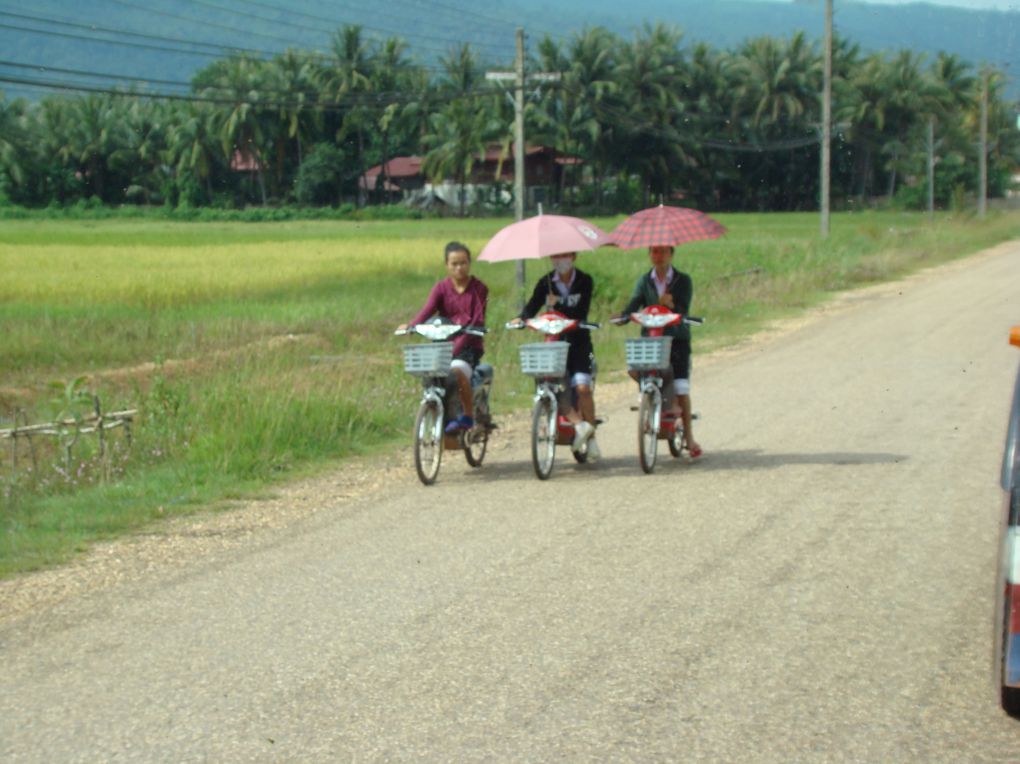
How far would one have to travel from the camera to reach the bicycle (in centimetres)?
912

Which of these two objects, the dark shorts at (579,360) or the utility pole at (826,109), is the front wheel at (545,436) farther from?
the utility pole at (826,109)

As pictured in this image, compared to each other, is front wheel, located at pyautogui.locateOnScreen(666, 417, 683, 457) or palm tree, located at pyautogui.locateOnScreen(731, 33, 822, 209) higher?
palm tree, located at pyautogui.locateOnScreen(731, 33, 822, 209)

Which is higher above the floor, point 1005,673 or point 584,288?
point 584,288

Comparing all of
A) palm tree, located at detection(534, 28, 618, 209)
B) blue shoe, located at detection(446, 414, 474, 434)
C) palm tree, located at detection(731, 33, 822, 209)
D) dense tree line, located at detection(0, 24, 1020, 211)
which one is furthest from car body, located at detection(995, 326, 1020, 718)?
palm tree, located at detection(731, 33, 822, 209)

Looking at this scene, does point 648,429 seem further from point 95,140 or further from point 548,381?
point 95,140

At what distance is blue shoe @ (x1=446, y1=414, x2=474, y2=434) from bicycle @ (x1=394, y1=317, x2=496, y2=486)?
0.12 feet

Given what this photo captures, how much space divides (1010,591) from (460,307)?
18.4 feet

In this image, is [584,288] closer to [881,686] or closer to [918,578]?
[918,578]

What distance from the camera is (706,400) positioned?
13516 mm

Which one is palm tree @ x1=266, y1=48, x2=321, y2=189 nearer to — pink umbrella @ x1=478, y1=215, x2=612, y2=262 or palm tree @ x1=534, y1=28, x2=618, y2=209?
palm tree @ x1=534, y1=28, x2=618, y2=209

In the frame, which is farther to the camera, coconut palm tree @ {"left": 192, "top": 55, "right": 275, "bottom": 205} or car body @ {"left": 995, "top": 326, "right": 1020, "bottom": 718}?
coconut palm tree @ {"left": 192, "top": 55, "right": 275, "bottom": 205}

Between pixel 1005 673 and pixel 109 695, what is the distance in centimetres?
315

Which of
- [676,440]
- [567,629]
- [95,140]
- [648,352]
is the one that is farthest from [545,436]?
[95,140]

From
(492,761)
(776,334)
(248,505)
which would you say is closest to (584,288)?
(248,505)
